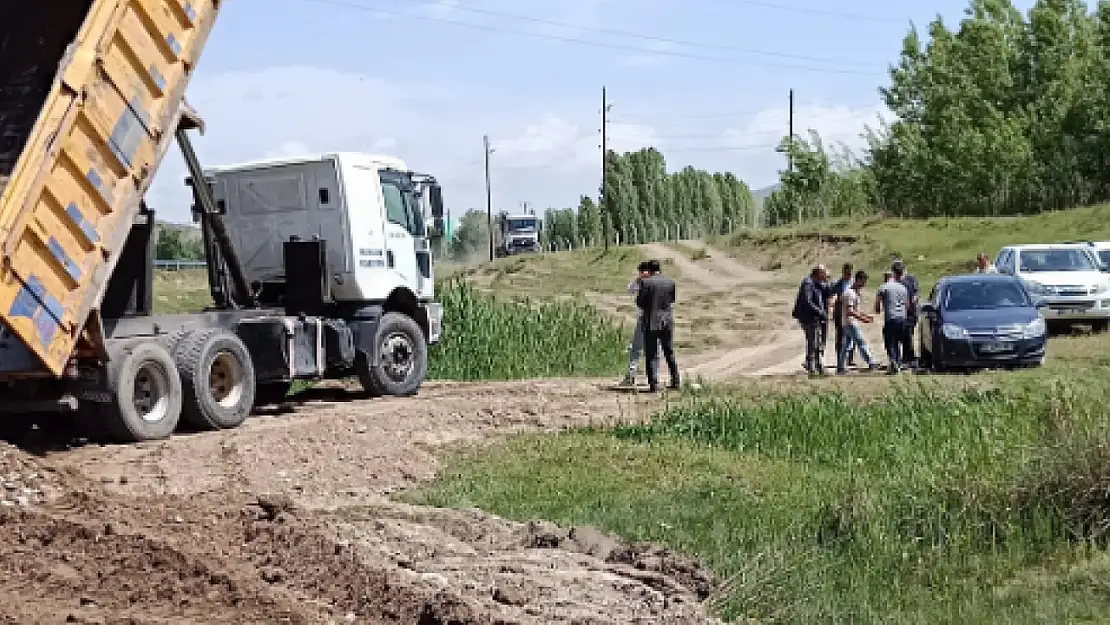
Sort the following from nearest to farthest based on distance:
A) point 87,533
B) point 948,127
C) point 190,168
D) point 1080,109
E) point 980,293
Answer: point 87,533, point 190,168, point 980,293, point 1080,109, point 948,127

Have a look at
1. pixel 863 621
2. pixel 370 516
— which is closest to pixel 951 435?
pixel 863 621

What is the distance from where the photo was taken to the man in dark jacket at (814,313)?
22.4 metres

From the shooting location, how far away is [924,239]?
5244 cm

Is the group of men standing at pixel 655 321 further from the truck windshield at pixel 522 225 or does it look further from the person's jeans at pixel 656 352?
the truck windshield at pixel 522 225

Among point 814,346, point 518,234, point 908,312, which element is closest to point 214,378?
point 814,346

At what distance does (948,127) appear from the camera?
64.6 m

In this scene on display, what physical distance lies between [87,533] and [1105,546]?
23.2 feet

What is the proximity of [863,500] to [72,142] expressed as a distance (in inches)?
288

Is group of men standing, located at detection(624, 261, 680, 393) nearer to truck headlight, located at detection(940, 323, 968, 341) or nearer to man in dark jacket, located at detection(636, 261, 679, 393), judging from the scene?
man in dark jacket, located at detection(636, 261, 679, 393)

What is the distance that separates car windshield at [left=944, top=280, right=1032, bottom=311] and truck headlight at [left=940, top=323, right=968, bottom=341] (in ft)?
1.87

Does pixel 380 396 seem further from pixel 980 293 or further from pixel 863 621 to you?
pixel 863 621

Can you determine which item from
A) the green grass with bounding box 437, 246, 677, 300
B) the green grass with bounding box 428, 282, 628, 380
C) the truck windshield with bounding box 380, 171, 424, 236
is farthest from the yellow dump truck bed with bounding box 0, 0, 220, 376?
the green grass with bounding box 437, 246, 677, 300

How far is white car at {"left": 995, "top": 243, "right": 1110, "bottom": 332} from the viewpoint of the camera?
27688 mm

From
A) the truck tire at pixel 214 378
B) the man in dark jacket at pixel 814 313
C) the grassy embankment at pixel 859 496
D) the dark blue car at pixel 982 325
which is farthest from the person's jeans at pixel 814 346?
the truck tire at pixel 214 378
